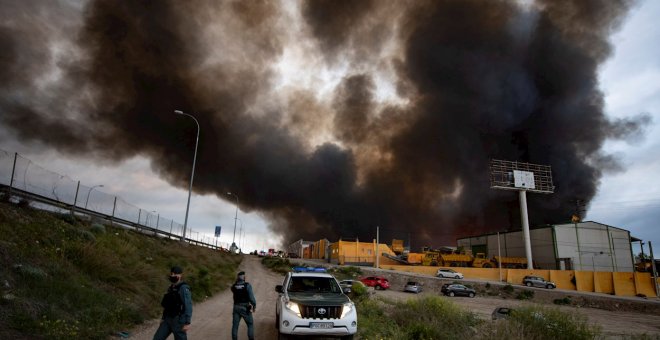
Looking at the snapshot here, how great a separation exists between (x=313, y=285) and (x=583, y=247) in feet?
252

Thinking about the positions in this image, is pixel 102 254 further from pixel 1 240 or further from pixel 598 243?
pixel 598 243

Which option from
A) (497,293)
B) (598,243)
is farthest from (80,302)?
(598,243)

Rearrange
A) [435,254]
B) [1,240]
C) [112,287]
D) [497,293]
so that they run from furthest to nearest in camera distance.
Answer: [435,254] < [497,293] < [112,287] < [1,240]

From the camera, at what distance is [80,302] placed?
10.0 meters

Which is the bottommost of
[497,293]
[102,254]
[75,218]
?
[497,293]

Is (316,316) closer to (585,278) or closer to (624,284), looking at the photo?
(624,284)

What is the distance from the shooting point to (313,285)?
1110cm

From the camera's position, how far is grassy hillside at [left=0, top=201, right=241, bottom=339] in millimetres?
8258

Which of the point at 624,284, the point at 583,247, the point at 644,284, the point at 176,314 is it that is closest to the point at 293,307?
the point at 176,314

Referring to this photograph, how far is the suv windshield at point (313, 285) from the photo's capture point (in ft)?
35.7

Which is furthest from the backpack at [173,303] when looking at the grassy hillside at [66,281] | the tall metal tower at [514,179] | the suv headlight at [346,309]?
the tall metal tower at [514,179]

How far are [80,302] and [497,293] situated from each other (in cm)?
4725

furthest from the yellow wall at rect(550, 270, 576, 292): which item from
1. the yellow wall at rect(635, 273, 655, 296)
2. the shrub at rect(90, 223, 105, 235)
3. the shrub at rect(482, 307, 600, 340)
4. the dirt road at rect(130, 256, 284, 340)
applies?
the shrub at rect(90, 223, 105, 235)

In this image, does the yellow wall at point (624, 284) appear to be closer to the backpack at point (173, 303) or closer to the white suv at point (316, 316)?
the white suv at point (316, 316)
